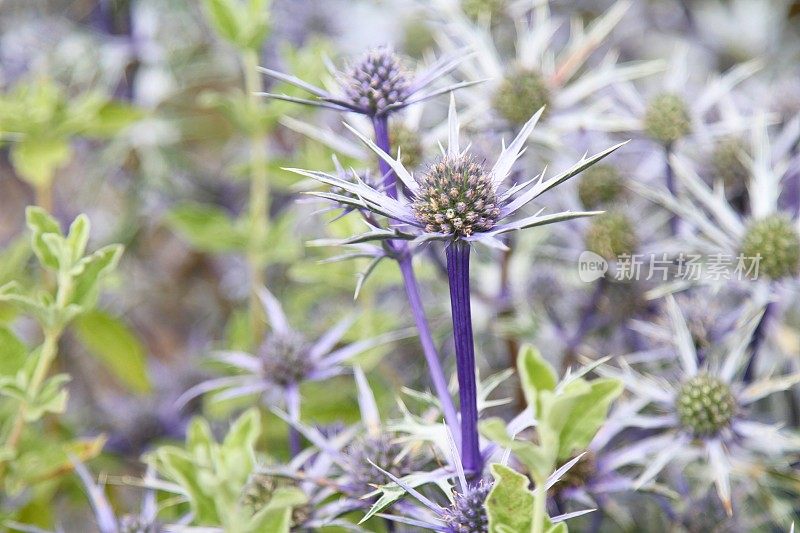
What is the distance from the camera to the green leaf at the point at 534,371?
0.41 metres

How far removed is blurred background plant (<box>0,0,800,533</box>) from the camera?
0.60 meters

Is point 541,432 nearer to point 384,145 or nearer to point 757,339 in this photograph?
point 384,145

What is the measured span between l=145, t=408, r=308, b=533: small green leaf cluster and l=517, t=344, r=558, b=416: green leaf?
0.16 metres

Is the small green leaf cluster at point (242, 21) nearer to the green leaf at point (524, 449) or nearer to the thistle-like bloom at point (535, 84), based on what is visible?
the thistle-like bloom at point (535, 84)

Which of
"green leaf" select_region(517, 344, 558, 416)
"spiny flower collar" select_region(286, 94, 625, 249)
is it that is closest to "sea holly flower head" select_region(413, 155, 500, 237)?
"spiny flower collar" select_region(286, 94, 625, 249)

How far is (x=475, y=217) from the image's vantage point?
1.62 feet

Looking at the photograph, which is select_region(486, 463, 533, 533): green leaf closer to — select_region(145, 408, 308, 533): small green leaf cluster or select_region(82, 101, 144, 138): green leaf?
select_region(145, 408, 308, 533): small green leaf cluster

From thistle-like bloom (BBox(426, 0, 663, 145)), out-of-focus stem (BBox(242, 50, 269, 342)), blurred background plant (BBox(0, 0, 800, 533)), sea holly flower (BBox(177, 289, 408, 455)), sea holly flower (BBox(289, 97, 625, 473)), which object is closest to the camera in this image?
sea holly flower (BBox(289, 97, 625, 473))

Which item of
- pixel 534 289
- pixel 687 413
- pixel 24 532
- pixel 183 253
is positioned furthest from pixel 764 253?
pixel 183 253

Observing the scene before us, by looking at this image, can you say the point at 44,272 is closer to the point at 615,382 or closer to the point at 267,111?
the point at 267,111

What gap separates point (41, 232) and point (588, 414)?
0.45 meters

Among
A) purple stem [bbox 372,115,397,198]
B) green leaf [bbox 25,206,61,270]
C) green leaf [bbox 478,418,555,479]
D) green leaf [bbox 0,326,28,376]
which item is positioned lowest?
green leaf [bbox 478,418,555,479]

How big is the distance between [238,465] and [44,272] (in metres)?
0.60

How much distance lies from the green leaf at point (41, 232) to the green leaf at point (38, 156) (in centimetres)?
28
